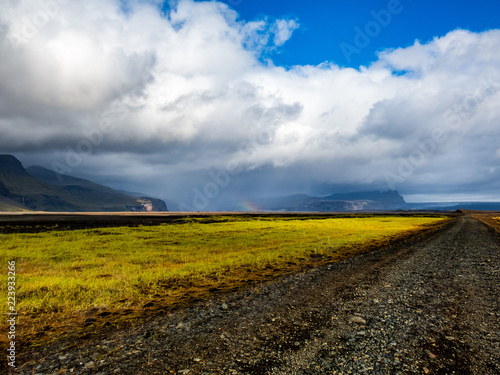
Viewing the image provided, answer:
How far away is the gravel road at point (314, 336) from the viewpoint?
6785 mm

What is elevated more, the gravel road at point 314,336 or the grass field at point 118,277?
the gravel road at point 314,336

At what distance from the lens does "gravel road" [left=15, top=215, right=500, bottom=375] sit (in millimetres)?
6785

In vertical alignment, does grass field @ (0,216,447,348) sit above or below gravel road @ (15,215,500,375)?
below

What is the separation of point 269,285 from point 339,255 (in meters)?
12.8

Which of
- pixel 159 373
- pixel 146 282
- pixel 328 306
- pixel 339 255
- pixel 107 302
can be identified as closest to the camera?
pixel 159 373

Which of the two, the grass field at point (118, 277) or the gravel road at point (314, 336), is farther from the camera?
the grass field at point (118, 277)

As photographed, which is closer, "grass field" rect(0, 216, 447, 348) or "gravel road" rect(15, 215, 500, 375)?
"gravel road" rect(15, 215, 500, 375)

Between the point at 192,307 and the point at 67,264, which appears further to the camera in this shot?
the point at 67,264

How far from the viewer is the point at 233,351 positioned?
7.50 meters

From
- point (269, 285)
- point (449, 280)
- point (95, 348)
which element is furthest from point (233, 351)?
point (449, 280)

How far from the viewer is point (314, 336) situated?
8305mm

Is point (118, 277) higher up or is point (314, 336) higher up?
point (314, 336)

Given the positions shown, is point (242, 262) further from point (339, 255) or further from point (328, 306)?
point (328, 306)

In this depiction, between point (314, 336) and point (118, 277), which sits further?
point (118, 277)
